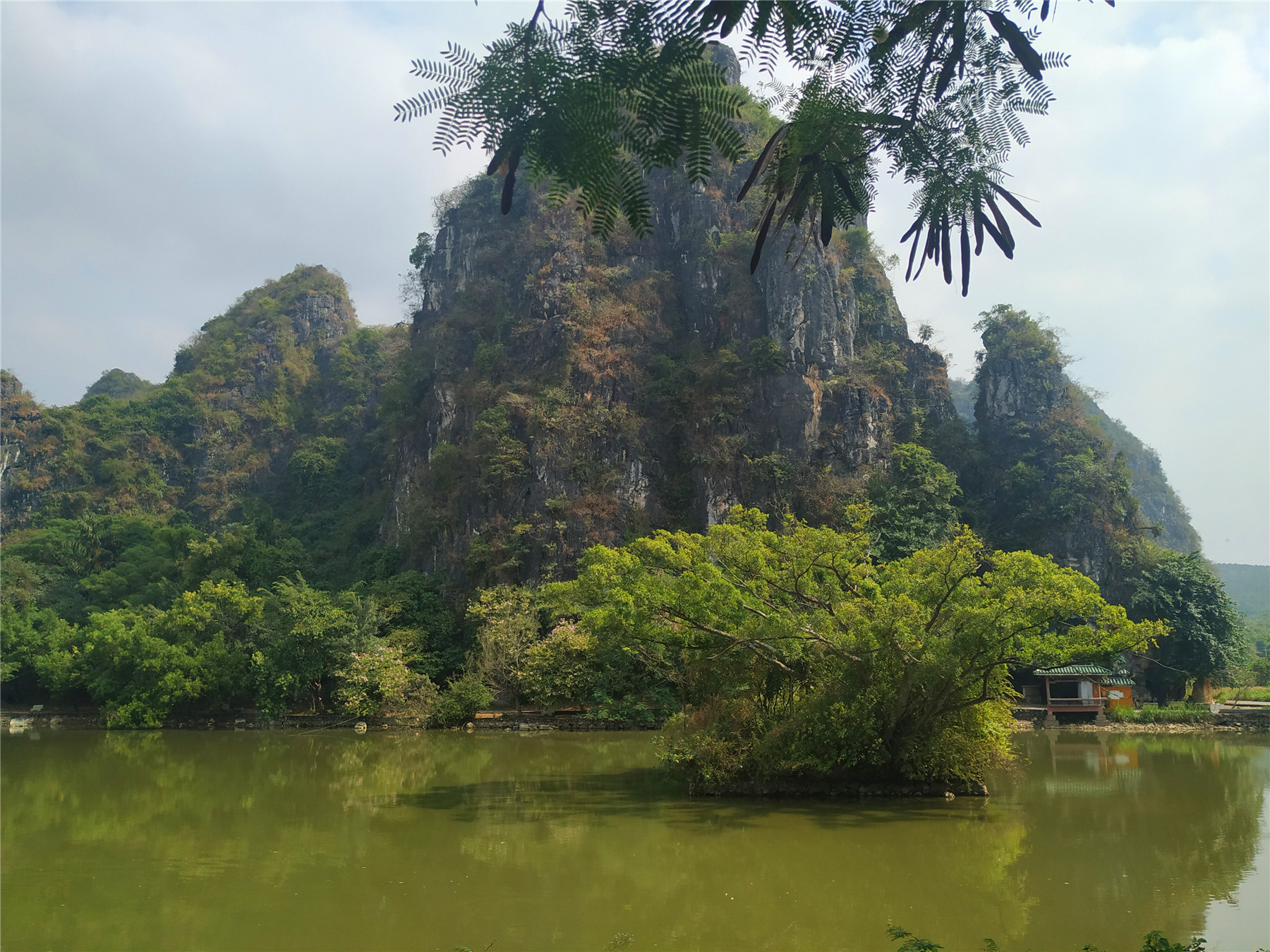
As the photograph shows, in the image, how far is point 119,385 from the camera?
176 ft

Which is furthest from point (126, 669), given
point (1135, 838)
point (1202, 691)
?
point (1202, 691)

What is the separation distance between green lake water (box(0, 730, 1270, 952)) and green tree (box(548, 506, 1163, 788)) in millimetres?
696

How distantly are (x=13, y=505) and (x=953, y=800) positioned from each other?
4016 centimetres

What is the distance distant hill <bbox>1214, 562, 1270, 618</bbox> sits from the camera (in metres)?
66.1

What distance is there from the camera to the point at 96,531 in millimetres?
32625

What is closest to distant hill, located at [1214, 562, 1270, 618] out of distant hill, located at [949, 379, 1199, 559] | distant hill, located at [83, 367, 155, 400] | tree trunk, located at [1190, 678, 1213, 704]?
distant hill, located at [949, 379, 1199, 559]

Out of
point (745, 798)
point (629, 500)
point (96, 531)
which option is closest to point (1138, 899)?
point (745, 798)

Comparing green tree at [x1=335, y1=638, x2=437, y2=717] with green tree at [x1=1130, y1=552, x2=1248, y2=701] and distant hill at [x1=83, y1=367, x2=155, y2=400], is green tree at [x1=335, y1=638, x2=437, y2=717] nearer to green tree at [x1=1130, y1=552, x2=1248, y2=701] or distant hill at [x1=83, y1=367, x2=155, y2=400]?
green tree at [x1=1130, y1=552, x2=1248, y2=701]

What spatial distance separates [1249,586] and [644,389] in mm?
67362

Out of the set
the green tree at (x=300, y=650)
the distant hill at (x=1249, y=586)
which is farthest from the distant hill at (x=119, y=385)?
the distant hill at (x=1249, y=586)

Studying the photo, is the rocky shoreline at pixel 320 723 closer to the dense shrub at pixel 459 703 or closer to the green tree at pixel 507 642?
the dense shrub at pixel 459 703

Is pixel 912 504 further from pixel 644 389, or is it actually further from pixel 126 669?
pixel 126 669

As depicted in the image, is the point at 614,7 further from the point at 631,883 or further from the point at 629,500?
the point at 629,500

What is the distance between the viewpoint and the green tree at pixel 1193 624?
23.2 m
